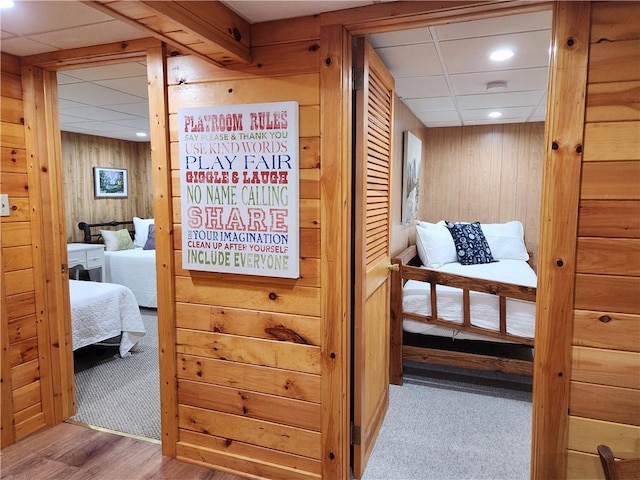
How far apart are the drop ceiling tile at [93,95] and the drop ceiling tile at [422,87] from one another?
2.01 m

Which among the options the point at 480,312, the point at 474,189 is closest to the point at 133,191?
the point at 474,189

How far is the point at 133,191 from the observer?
616cm

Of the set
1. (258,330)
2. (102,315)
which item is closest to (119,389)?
(102,315)

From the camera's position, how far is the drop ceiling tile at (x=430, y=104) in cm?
346

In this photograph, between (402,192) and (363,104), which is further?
(402,192)

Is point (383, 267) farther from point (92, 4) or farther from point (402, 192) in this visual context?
point (92, 4)

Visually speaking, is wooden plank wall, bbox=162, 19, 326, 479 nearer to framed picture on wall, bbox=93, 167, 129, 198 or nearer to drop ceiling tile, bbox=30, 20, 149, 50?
drop ceiling tile, bbox=30, 20, 149, 50

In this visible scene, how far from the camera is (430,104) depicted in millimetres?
3656

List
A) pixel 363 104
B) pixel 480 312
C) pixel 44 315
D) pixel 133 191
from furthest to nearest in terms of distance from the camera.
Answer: pixel 133 191, pixel 480 312, pixel 44 315, pixel 363 104

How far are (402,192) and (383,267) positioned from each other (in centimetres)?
129

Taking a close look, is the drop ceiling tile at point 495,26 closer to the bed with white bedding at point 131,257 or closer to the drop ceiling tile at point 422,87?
the drop ceiling tile at point 422,87

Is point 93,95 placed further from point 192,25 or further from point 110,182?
point 110,182

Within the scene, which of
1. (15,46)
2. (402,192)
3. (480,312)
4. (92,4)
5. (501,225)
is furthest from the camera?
(501,225)

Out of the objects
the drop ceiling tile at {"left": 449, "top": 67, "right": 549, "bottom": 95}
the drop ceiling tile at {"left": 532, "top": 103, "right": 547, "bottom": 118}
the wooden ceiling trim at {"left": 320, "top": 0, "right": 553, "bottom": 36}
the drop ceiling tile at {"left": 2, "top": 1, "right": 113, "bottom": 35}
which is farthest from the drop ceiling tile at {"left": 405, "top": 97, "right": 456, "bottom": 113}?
the drop ceiling tile at {"left": 2, "top": 1, "right": 113, "bottom": 35}
